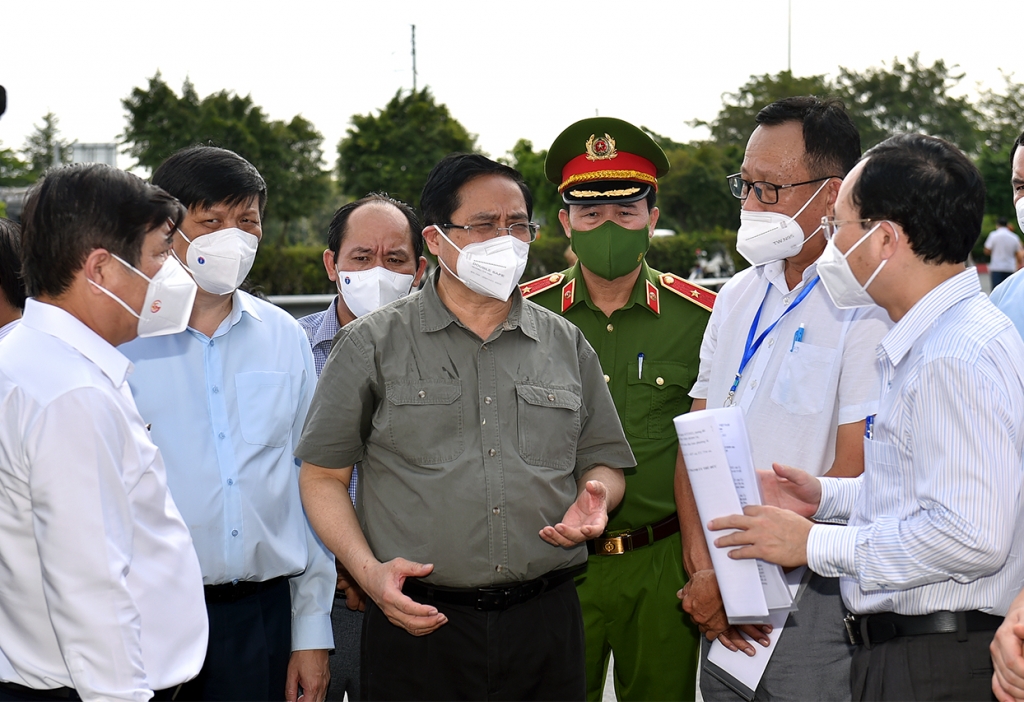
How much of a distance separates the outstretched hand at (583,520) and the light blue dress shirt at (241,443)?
3.06 feet

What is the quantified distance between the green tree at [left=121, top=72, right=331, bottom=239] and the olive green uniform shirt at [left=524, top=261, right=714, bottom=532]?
26835mm

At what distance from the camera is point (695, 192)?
3669 centimetres

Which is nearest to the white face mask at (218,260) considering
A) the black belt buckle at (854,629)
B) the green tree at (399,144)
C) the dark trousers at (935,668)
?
the black belt buckle at (854,629)

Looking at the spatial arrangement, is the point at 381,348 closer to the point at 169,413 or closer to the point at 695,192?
the point at 169,413

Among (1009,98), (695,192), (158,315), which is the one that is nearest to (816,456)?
(158,315)

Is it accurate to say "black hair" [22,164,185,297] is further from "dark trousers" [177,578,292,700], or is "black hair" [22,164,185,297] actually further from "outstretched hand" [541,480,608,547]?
"outstretched hand" [541,480,608,547]

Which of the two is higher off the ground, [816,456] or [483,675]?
[816,456]

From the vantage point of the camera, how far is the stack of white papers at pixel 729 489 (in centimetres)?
249

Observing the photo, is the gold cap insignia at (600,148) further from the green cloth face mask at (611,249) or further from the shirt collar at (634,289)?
the shirt collar at (634,289)

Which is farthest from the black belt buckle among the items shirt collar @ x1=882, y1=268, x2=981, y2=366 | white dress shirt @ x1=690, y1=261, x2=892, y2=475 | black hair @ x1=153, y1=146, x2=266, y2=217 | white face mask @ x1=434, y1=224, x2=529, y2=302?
black hair @ x1=153, y1=146, x2=266, y2=217

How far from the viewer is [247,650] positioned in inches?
117

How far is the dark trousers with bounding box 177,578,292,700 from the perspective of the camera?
291cm

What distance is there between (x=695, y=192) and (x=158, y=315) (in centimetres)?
3577

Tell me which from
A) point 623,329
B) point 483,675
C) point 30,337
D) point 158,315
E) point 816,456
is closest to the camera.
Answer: point 30,337
